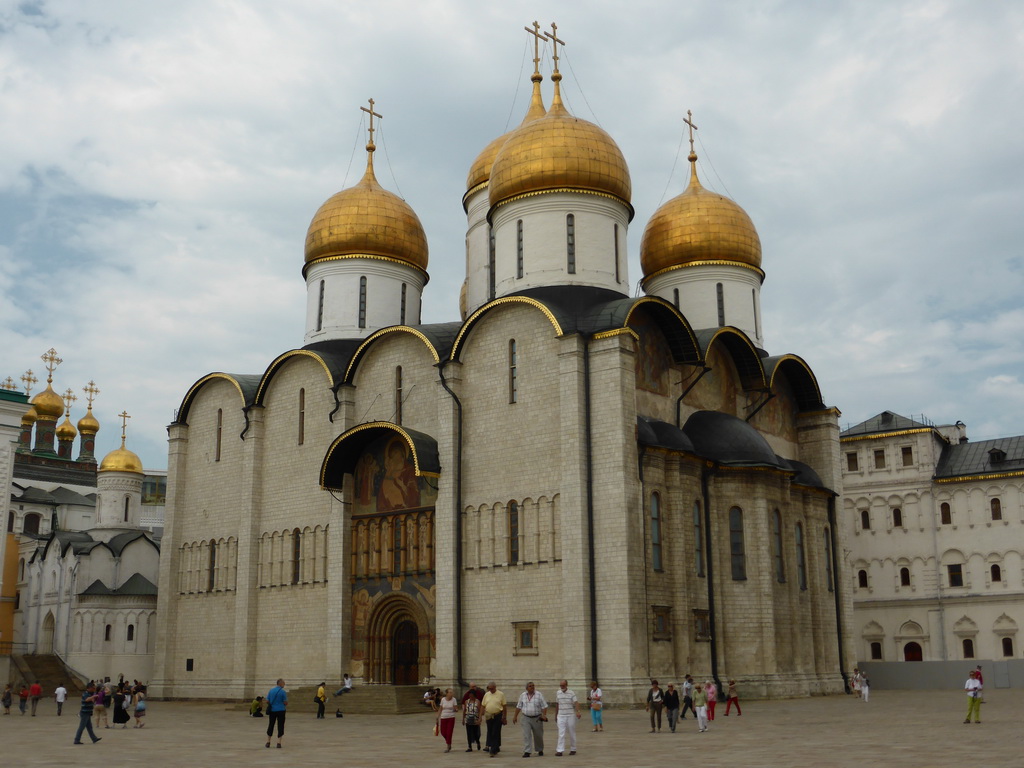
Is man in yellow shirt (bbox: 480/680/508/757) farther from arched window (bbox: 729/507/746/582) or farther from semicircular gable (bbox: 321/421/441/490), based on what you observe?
arched window (bbox: 729/507/746/582)

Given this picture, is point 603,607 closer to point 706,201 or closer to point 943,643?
point 706,201

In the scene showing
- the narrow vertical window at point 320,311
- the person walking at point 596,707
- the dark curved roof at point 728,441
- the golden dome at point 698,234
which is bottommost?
the person walking at point 596,707

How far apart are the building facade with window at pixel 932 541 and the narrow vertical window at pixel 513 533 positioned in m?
16.1

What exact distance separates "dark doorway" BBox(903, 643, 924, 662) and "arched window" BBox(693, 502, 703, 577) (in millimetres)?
16232

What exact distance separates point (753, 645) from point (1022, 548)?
49.8ft

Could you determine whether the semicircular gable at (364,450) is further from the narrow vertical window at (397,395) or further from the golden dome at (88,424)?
the golden dome at (88,424)

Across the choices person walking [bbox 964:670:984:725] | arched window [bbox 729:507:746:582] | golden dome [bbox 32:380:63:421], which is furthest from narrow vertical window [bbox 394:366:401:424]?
golden dome [bbox 32:380:63:421]

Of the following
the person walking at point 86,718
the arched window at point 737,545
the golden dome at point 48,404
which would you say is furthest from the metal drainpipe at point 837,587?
the golden dome at point 48,404

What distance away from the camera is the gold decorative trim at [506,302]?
72.5ft

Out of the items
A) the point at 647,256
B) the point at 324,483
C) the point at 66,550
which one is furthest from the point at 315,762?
the point at 66,550

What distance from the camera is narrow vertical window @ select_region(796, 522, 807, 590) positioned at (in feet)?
80.6

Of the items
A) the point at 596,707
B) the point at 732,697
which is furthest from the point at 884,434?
the point at 596,707

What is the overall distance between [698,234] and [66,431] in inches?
1448

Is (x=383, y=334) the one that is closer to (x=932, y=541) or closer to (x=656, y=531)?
(x=656, y=531)
